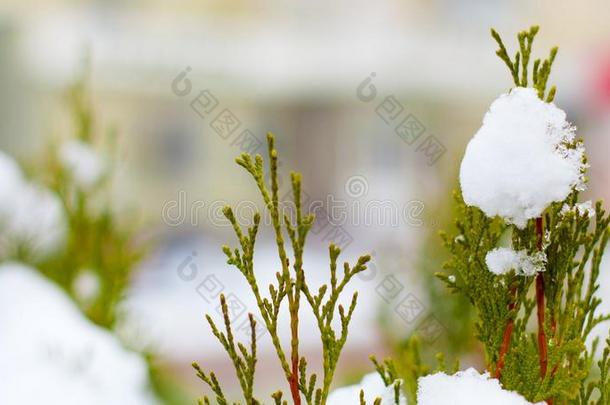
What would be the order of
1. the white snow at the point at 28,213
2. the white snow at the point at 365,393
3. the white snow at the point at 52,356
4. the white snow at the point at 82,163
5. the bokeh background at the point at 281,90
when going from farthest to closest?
the bokeh background at the point at 281,90, the white snow at the point at 82,163, the white snow at the point at 28,213, the white snow at the point at 52,356, the white snow at the point at 365,393

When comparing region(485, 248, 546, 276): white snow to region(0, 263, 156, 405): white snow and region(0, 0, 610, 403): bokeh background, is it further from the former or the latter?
region(0, 0, 610, 403): bokeh background

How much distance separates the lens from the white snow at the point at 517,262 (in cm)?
111

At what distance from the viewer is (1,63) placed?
45.4 ft

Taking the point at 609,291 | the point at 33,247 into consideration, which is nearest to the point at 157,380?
the point at 33,247

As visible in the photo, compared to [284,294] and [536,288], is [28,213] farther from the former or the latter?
[536,288]

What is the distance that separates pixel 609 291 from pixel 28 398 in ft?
10.6

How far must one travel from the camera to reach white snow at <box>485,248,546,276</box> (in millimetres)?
1108

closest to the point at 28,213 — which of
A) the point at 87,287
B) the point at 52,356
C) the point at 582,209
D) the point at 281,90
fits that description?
the point at 87,287

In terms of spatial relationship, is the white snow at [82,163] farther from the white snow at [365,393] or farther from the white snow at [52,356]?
the white snow at [365,393]

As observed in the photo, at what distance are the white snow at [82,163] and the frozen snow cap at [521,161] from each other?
6.92 ft

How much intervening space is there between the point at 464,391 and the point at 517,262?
8.1 inches

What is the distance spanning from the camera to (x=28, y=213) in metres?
2.75

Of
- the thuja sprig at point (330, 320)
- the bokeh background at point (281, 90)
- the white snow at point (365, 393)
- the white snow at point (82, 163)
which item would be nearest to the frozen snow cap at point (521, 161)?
the thuja sprig at point (330, 320)

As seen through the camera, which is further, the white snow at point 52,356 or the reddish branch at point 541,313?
the white snow at point 52,356
